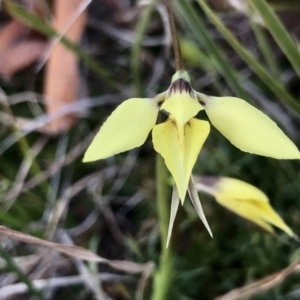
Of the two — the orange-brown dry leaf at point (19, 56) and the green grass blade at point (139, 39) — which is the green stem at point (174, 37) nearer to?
the green grass blade at point (139, 39)

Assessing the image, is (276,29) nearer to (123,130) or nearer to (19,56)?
(123,130)

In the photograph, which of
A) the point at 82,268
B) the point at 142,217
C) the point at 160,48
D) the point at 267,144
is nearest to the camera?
the point at 267,144

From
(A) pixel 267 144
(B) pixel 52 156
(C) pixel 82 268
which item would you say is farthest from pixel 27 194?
(A) pixel 267 144

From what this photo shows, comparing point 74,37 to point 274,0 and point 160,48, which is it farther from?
point 274,0

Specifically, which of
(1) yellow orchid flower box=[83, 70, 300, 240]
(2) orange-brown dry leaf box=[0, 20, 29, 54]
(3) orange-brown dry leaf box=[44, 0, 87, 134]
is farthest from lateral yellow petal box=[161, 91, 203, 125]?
(2) orange-brown dry leaf box=[0, 20, 29, 54]

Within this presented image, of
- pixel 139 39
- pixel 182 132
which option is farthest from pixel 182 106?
pixel 139 39
